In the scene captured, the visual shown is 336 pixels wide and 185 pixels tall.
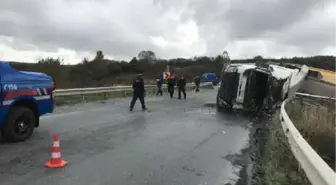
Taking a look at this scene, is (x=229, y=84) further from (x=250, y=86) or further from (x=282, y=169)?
(x=282, y=169)

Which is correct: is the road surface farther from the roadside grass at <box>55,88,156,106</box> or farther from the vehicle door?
the roadside grass at <box>55,88,156,106</box>

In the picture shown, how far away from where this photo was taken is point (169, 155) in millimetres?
7562

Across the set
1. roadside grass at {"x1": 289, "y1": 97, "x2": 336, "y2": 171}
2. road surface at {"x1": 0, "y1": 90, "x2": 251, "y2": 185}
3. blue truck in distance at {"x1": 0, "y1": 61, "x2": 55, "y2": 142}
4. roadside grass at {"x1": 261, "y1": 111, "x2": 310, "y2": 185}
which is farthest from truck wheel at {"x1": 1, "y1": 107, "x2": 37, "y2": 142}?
roadside grass at {"x1": 289, "y1": 97, "x2": 336, "y2": 171}

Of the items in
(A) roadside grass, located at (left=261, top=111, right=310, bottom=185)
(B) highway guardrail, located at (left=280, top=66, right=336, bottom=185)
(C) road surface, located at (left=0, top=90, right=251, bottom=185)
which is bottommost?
(C) road surface, located at (left=0, top=90, right=251, bottom=185)

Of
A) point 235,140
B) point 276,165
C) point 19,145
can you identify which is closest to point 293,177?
point 276,165

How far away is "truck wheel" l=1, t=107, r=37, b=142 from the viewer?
8.42 meters

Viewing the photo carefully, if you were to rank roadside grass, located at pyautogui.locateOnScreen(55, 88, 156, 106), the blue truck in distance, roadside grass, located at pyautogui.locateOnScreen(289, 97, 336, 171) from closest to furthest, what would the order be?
roadside grass, located at pyautogui.locateOnScreen(289, 97, 336, 171), the blue truck in distance, roadside grass, located at pyautogui.locateOnScreen(55, 88, 156, 106)

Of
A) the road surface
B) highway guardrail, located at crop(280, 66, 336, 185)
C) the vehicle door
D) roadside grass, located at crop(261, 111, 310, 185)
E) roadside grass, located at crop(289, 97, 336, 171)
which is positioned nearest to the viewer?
highway guardrail, located at crop(280, 66, 336, 185)

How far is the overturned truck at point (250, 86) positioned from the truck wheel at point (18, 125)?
34.7 feet

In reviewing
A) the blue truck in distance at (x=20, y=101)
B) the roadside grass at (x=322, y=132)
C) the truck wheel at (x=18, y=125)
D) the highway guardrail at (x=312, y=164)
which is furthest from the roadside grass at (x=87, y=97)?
the highway guardrail at (x=312, y=164)

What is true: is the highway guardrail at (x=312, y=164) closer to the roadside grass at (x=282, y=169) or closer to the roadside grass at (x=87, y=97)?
the roadside grass at (x=282, y=169)

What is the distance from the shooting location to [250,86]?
689 inches

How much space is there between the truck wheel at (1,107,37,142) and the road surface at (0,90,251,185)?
257mm

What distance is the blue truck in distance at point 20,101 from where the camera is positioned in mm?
8375
